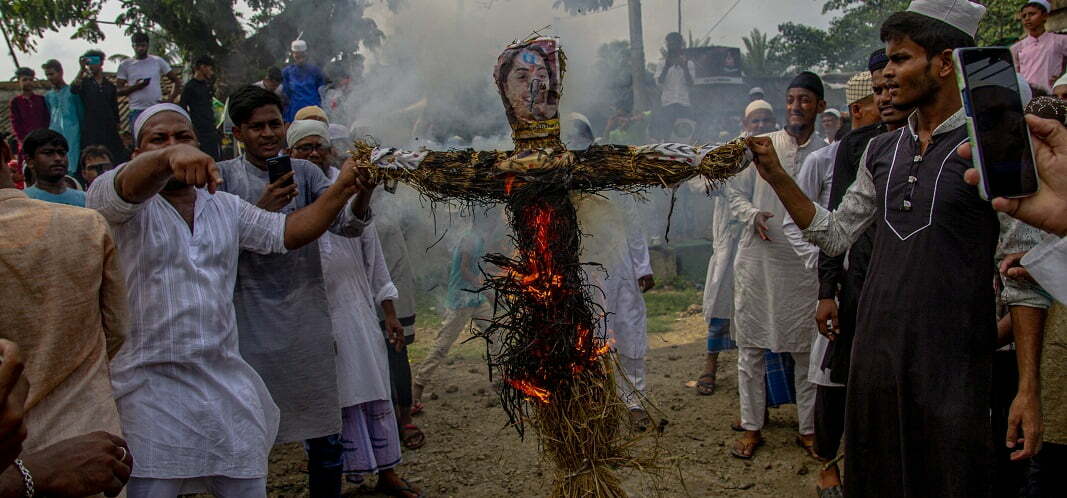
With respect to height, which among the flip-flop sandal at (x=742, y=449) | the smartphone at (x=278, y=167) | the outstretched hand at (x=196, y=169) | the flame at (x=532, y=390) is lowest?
the flip-flop sandal at (x=742, y=449)

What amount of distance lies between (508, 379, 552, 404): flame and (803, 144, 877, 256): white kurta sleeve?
4.73 ft

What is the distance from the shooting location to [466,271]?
682cm

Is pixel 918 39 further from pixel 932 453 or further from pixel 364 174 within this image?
pixel 364 174

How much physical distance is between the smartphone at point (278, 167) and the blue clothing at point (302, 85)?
6.92 metres

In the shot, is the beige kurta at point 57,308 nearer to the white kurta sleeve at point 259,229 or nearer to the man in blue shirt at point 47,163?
the white kurta sleeve at point 259,229

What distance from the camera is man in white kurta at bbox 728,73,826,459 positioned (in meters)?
5.74

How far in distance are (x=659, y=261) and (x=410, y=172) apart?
9.65 meters

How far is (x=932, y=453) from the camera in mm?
2934

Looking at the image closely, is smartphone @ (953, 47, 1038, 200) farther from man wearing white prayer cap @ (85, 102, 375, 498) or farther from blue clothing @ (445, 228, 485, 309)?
blue clothing @ (445, 228, 485, 309)

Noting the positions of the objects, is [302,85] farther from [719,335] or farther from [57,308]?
[57,308]

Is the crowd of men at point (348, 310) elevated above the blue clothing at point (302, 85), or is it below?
below

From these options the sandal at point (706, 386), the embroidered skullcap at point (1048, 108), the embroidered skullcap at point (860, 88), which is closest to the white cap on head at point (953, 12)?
the embroidered skullcap at point (1048, 108)

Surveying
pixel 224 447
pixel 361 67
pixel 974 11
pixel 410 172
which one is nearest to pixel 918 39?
pixel 974 11

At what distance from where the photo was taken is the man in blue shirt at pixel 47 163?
227 inches
